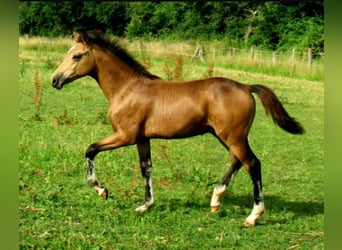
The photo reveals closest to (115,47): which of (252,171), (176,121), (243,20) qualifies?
(176,121)

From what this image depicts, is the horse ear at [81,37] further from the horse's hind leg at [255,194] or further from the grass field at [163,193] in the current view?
the horse's hind leg at [255,194]

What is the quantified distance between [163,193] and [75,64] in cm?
187

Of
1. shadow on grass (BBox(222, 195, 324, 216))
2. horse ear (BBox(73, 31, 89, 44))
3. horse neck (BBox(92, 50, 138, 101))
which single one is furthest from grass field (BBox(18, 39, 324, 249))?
horse ear (BBox(73, 31, 89, 44))

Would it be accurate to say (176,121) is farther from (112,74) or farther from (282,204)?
(282,204)

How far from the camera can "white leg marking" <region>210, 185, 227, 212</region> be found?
4766mm

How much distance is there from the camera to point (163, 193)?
18.3ft

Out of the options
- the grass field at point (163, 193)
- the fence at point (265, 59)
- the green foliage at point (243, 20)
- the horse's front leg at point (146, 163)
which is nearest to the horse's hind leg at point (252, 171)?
the grass field at point (163, 193)

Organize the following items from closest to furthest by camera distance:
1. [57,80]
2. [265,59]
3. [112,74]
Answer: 1. [57,80]
2. [112,74]
3. [265,59]

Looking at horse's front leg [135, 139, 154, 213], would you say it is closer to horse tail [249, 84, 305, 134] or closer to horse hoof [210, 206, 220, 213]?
horse hoof [210, 206, 220, 213]

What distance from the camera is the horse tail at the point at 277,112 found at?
4.52 metres
